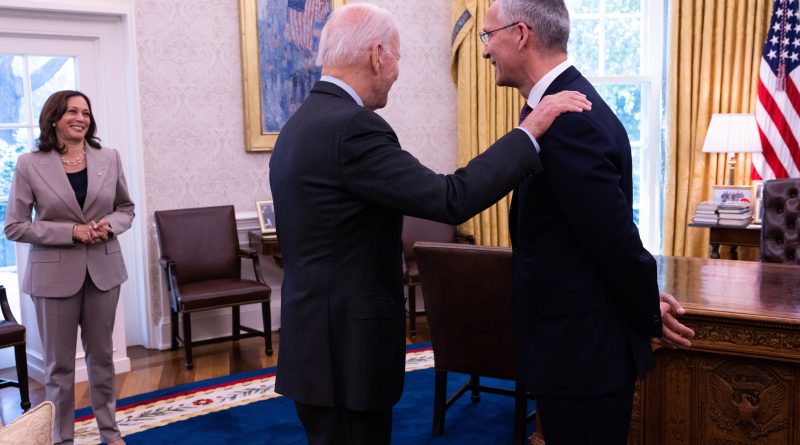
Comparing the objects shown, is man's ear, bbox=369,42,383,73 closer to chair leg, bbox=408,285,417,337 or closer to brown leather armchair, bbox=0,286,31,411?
brown leather armchair, bbox=0,286,31,411

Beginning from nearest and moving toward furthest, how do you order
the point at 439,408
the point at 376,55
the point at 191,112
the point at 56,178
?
the point at 376,55, the point at 56,178, the point at 439,408, the point at 191,112

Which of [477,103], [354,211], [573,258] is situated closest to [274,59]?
[477,103]

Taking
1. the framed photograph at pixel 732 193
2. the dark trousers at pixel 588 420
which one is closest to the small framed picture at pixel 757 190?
the framed photograph at pixel 732 193

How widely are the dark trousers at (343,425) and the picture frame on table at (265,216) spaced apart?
3746 millimetres

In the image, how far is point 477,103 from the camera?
20.3 feet

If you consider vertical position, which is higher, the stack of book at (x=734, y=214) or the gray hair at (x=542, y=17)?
the gray hair at (x=542, y=17)

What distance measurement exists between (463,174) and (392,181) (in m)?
0.17

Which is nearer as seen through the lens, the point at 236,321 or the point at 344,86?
the point at 344,86

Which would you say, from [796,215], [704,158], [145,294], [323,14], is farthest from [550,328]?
[704,158]

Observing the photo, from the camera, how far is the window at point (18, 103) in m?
4.80

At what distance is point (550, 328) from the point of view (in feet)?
5.80

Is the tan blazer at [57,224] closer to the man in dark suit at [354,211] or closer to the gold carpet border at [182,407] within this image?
the gold carpet border at [182,407]

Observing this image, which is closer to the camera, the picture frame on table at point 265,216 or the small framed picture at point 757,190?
the picture frame on table at point 265,216

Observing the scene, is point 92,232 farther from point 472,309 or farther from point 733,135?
point 733,135
